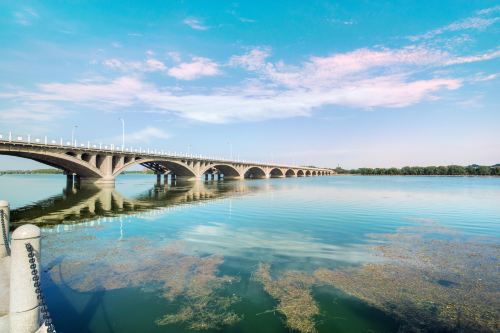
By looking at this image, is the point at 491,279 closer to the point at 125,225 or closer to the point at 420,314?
the point at 420,314

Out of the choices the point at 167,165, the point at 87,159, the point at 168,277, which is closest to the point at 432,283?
the point at 168,277

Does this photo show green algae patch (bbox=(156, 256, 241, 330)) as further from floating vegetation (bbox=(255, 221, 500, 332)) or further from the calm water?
floating vegetation (bbox=(255, 221, 500, 332))

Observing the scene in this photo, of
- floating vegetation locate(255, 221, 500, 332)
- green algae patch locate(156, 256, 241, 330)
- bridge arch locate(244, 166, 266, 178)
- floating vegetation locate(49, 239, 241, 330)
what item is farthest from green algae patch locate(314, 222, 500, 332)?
bridge arch locate(244, 166, 266, 178)

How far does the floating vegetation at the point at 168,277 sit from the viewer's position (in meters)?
8.43

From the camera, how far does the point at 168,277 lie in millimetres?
11438

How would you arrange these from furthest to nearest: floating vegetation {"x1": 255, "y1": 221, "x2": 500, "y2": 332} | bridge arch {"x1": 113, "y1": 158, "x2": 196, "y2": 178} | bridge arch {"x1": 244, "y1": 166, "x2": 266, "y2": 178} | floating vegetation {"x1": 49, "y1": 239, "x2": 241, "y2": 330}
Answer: bridge arch {"x1": 244, "y1": 166, "x2": 266, "y2": 178}, bridge arch {"x1": 113, "y1": 158, "x2": 196, "y2": 178}, floating vegetation {"x1": 49, "y1": 239, "x2": 241, "y2": 330}, floating vegetation {"x1": 255, "y1": 221, "x2": 500, "y2": 332}

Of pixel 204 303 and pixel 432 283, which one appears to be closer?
pixel 204 303

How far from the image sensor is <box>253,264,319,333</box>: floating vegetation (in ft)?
26.5

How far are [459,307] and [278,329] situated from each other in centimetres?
583

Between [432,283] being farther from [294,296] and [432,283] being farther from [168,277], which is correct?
[168,277]

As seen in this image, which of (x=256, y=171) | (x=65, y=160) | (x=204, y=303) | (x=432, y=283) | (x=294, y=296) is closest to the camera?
(x=204, y=303)

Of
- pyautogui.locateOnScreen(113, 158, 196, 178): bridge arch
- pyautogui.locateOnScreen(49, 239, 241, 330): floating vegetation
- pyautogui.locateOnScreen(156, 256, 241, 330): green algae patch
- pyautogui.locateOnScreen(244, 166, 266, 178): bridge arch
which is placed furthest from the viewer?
pyautogui.locateOnScreen(244, 166, 266, 178): bridge arch

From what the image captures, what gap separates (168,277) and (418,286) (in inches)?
374

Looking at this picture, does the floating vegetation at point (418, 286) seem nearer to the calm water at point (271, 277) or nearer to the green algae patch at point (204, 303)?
the calm water at point (271, 277)
